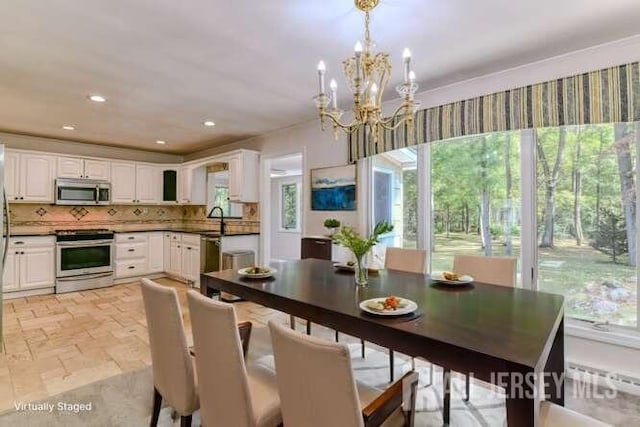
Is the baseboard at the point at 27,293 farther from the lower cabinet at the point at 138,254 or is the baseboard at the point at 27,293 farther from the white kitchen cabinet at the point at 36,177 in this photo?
the white kitchen cabinet at the point at 36,177

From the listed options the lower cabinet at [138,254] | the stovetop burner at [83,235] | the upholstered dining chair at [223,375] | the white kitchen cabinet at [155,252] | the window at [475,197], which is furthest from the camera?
the white kitchen cabinet at [155,252]

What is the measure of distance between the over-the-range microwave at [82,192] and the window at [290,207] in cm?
388

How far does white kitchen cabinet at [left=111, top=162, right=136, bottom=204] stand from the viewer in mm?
5918

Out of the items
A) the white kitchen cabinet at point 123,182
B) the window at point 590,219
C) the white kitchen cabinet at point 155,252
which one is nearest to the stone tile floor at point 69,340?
the white kitchen cabinet at point 155,252

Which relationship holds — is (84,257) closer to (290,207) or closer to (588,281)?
(290,207)

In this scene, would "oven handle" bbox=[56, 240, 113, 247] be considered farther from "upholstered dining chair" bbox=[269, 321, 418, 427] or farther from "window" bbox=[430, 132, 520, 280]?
"upholstered dining chair" bbox=[269, 321, 418, 427]

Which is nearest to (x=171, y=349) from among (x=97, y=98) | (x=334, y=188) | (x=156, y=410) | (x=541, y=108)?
(x=156, y=410)

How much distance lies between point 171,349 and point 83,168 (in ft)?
17.3

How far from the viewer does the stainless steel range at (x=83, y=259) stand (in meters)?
5.12

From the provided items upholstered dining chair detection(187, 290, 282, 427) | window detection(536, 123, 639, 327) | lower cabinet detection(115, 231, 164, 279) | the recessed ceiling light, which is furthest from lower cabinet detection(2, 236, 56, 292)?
window detection(536, 123, 639, 327)

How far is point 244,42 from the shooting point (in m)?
2.40

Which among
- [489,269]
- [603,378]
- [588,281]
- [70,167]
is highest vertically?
[70,167]

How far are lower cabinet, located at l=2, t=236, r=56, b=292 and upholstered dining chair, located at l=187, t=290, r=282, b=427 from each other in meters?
4.97

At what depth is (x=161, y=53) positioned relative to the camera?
2.56 meters
